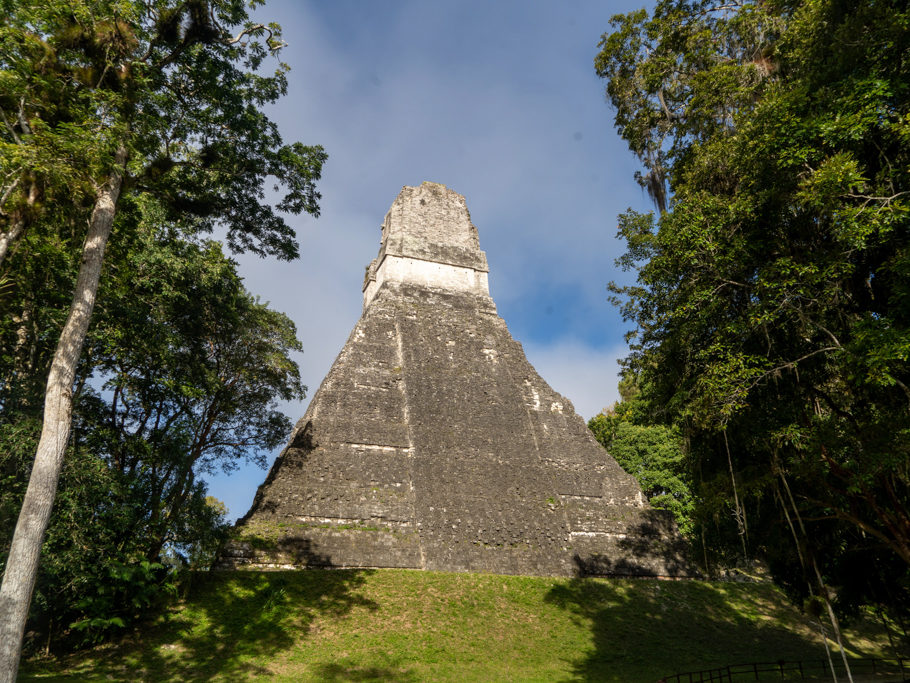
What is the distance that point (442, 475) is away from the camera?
53.3 feet

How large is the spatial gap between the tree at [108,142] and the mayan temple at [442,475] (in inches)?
290

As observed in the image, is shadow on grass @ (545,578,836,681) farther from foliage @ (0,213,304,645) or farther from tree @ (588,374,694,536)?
foliage @ (0,213,304,645)

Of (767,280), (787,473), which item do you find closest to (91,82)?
(767,280)

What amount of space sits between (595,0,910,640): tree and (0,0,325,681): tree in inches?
270

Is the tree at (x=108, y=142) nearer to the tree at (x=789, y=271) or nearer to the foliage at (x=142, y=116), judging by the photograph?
the foliage at (x=142, y=116)

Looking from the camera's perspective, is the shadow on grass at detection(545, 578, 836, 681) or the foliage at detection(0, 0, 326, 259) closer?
the foliage at detection(0, 0, 326, 259)

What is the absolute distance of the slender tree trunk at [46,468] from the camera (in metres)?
5.74

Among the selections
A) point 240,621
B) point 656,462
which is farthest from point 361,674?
point 656,462

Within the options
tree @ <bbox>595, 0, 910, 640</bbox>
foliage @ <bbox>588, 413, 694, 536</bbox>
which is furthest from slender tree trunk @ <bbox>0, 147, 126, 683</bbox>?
foliage @ <bbox>588, 413, 694, 536</bbox>

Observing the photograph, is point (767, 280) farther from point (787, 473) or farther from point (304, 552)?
point (304, 552)

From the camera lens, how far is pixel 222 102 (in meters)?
8.81

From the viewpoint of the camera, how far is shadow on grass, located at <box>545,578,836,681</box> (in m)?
11.6

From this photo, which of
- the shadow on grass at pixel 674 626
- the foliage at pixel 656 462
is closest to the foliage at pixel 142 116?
the shadow on grass at pixel 674 626

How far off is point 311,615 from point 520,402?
10.4m
